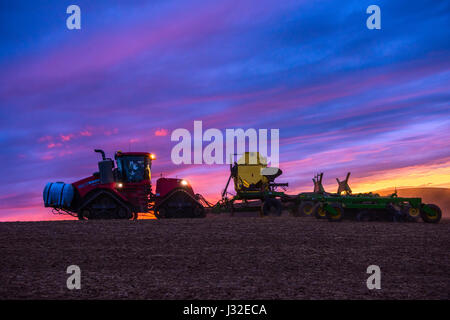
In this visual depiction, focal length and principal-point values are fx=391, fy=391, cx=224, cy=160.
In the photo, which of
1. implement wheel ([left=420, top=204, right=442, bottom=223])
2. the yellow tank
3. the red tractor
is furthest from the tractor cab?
implement wheel ([left=420, top=204, right=442, bottom=223])

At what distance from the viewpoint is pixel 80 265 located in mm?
9961

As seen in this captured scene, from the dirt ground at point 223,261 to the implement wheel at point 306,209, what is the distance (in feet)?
21.8

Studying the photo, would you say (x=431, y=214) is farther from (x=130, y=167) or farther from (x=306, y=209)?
(x=130, y=167)

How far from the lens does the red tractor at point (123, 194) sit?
21078mm

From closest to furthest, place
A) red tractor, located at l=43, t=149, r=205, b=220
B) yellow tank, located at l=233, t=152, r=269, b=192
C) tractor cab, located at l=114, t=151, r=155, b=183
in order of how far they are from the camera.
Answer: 1. red tractor, located at l=43, t=149, r=205, b=220
2. tractor cab, located at l=114, t=151, r=155, b=183
3. yellow tank, located at l=233, t=152, r=269, b=192

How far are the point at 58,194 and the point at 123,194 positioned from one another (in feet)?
11.3

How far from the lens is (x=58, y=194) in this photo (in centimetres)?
2123

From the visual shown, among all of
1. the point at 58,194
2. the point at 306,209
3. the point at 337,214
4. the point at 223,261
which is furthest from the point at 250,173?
the point at 223,261

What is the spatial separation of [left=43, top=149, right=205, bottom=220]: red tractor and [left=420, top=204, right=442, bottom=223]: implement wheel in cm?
1133

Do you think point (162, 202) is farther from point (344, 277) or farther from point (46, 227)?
point (344, 277)

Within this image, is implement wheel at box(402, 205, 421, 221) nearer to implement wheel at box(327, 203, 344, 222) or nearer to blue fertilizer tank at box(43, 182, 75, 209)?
implement wheel at box(327, 203, 344, 222)

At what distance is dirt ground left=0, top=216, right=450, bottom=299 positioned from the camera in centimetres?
788
